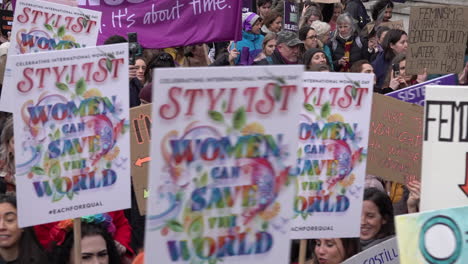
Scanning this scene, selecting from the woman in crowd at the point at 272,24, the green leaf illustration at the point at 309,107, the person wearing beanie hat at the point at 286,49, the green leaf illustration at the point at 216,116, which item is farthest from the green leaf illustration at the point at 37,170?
the woman in crowd at the point at 272,24

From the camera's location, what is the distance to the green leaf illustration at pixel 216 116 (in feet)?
15.7

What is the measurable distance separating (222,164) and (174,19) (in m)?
7.18

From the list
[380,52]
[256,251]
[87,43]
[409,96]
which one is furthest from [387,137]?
[380,52]

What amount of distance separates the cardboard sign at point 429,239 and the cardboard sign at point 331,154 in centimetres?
159

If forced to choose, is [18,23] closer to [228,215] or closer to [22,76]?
[22,76]

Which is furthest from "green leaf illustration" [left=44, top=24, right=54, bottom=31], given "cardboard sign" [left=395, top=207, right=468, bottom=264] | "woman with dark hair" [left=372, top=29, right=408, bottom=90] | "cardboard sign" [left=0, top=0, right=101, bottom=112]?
"cardboard sign" [left=395, top=207, right=468, bottom=264]

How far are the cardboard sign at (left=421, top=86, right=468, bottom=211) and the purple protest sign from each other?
675 cm

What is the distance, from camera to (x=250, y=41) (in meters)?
14.0

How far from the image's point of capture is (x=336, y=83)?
21.5ft

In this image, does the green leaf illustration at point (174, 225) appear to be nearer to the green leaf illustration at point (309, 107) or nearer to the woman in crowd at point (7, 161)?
the green leaf illustration at point (309, 107)

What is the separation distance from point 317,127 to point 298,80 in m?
1.74

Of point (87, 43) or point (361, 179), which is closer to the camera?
point (361, 179)

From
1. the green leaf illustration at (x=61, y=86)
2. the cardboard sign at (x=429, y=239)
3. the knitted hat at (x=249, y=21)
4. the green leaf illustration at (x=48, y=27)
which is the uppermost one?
the knitted hat at (x=249, y=21)

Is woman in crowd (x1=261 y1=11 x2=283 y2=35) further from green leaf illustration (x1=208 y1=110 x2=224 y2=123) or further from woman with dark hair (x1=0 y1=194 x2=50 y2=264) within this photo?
green leaf illustration (x1=208 y1=110 x2=224 y2=123)
